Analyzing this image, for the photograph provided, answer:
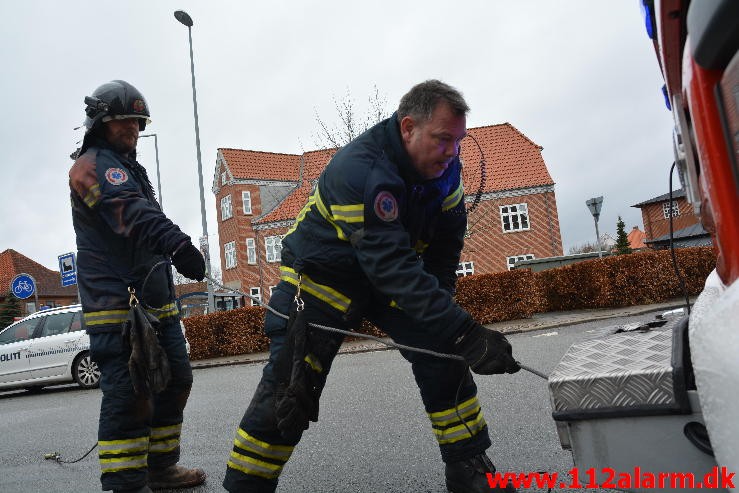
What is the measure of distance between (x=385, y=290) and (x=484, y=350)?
0.42 meters

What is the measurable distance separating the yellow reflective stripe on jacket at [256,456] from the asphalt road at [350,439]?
0.65 metres

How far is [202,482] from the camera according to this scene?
332 cm

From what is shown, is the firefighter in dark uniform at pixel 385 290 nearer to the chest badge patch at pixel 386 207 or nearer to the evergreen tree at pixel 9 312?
the chest badge patch at pixel 386 207

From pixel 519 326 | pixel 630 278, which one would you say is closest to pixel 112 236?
pixel 519 326

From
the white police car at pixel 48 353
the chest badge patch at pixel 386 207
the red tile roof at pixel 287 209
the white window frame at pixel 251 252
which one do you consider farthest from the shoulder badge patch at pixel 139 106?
the white window frame at pixel 251 252

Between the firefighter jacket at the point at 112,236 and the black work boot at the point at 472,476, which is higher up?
the firefighter jacket at the point at 112,236

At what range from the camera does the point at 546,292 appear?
14.9 m

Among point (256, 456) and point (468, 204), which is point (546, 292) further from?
point (256, 456)

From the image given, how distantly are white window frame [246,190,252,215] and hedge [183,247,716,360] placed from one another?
1082 inches

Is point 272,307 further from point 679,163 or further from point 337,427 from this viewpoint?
point 337,427

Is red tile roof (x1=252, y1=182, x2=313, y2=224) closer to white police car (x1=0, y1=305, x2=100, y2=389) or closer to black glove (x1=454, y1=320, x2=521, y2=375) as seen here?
white police car (x1=0, y1=305, x2=100, y2=389)

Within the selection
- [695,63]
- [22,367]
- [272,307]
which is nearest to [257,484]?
[272,307]

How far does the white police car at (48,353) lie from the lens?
10.9 metres

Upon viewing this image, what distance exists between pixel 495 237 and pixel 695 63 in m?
33.3
